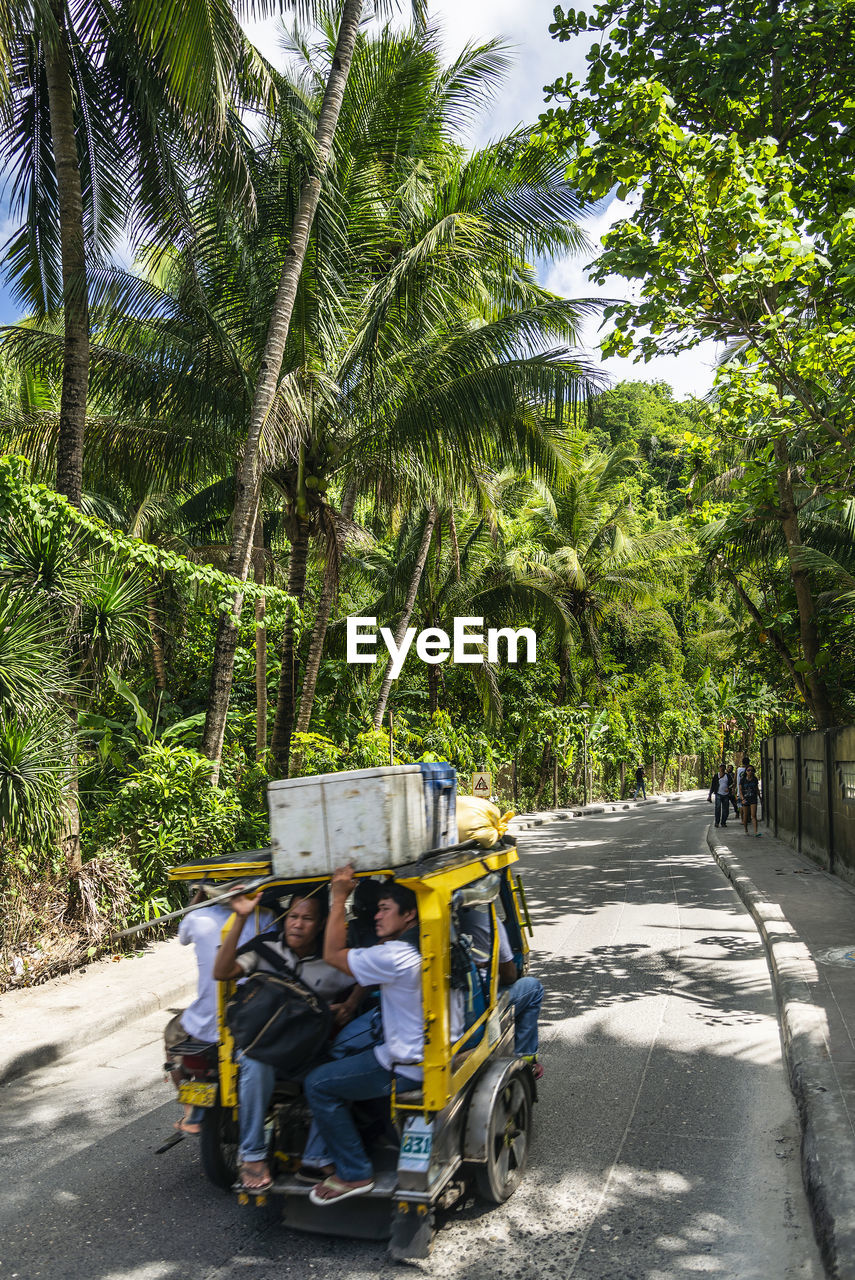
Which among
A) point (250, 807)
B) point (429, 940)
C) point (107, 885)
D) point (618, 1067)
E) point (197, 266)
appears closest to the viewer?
point (429, 940)

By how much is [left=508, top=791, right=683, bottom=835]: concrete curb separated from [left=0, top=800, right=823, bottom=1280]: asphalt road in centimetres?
1529

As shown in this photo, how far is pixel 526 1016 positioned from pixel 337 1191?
64.2 inches

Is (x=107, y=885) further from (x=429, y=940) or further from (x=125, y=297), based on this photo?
(x=125, y=297)

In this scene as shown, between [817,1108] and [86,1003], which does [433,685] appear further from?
[817,1108]

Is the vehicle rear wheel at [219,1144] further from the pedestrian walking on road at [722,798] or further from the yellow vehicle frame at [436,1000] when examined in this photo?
the pedestrian walking on road at [722,798]

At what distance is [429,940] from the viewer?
12.7 ft

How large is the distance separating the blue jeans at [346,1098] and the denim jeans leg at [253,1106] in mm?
209

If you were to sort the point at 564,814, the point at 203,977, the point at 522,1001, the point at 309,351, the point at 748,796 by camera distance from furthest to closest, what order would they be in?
the point at 564,814 → the point at 748,796 → the point at 309,351 → the point at 522,1001 → the point at 203,977

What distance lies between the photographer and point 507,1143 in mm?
4477

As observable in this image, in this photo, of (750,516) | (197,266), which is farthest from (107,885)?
(750,516)

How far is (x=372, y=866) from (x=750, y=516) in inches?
497

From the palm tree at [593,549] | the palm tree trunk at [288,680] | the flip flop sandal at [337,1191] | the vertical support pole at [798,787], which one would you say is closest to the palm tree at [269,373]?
the palm tree trunk at [288,680]

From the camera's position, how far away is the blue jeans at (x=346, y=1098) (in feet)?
12.6

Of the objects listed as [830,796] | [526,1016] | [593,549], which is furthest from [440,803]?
[593,549]
